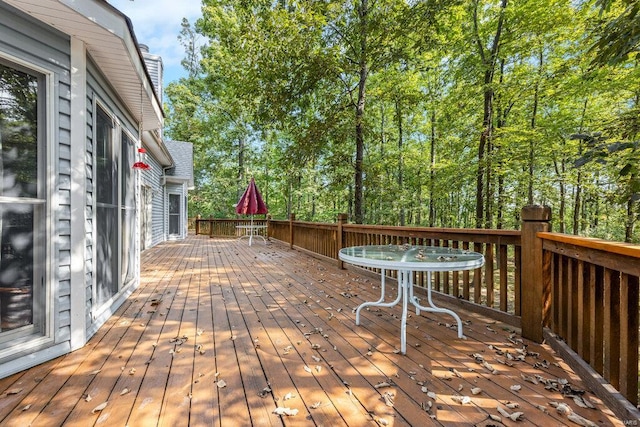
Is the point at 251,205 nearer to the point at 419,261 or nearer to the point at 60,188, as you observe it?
the point at 60,188

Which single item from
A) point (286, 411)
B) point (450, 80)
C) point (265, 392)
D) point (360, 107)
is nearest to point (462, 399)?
point (286, 411)

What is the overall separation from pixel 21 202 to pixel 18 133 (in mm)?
454

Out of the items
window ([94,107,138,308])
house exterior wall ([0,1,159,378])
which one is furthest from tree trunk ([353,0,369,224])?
house exterior wall ([0,1,159,378])

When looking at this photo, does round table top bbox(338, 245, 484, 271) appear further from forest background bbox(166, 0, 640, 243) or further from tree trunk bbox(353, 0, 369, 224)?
tree trunk bbox(353, 0, 369, 224)

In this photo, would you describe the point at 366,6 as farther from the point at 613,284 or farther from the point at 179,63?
the point at 179,63

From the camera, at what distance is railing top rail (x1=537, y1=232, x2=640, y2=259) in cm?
142

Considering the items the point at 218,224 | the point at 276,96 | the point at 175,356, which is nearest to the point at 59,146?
the point at 175,356

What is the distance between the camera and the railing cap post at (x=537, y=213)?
2516mm

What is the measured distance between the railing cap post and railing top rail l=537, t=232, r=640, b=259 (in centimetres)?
16

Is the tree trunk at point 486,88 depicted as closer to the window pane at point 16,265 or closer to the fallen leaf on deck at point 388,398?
the fallen leaf on deck at point 388,398

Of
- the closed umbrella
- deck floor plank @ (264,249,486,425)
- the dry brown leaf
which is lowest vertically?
deck floor plank @ (264,249,486,425)

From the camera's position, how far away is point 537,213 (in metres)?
2.53

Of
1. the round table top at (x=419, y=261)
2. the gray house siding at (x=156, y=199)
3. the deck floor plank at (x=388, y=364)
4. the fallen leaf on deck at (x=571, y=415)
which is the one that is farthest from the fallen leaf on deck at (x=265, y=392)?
the gray house siding at (x=156, y=199)

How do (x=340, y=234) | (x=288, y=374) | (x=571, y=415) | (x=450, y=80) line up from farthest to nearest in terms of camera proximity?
(x=450, y=80) < (x=340, y=234) < (x=288, y=374) < (x=571, y=415)
